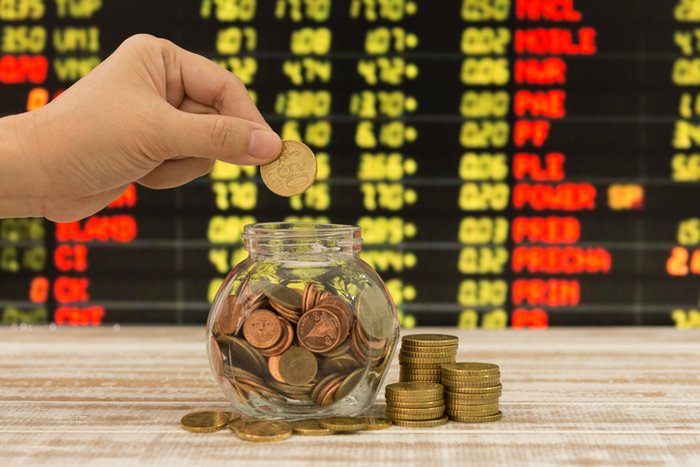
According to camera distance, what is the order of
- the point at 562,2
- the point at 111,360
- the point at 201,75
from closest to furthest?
the point at 201,75
the point at 111,360
the point at 562,2

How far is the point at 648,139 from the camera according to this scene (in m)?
3.04

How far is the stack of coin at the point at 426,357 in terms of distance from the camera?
1079mm

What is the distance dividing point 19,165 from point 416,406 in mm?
778

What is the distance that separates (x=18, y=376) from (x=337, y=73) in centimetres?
205

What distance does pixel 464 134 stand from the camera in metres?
3.05

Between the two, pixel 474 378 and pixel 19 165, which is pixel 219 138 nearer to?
pixel 19 165

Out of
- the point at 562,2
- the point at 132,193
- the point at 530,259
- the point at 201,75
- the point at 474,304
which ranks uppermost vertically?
the point at 562,2

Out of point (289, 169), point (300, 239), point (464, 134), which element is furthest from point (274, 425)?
point (464, 134)

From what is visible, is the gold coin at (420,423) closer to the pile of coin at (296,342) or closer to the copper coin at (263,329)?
the pile of coin at (296,342)

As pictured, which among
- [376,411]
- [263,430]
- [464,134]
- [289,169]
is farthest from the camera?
[464,134]

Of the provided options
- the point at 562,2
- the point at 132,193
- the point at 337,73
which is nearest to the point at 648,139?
the point at 562,2

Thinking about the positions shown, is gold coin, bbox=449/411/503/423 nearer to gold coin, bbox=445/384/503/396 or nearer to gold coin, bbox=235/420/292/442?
gold coin, bbox=445/384/503/396

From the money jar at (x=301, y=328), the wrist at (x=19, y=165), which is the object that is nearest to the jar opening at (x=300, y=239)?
the money jar at (x=301, y=328)

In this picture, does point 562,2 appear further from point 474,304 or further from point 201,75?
point 201,75
